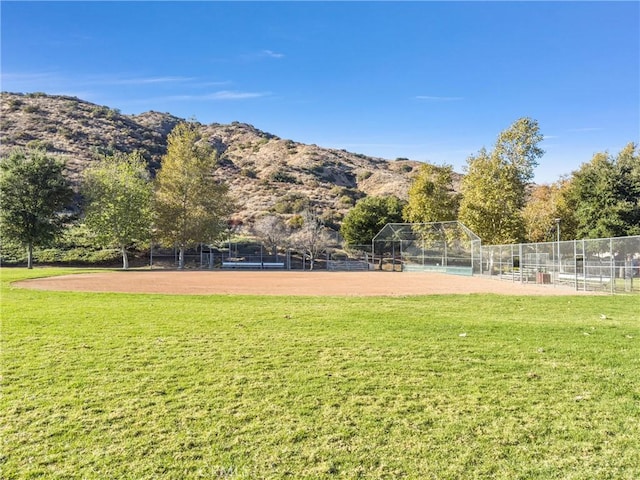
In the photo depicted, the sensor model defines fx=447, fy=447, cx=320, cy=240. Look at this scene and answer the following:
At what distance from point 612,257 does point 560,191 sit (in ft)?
94.3

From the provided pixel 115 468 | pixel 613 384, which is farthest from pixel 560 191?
pixel 115 468

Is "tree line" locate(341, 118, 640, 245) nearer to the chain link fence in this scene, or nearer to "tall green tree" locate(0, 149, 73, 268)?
the chain link fence

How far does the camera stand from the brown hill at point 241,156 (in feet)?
231

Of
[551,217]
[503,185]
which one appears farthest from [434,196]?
[551,217]

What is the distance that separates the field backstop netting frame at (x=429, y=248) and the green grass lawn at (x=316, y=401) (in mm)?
23373

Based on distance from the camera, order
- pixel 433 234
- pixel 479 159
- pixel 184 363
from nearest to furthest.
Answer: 1. pixel 184 363
2. pixel 479 159
3. pixel 433 234

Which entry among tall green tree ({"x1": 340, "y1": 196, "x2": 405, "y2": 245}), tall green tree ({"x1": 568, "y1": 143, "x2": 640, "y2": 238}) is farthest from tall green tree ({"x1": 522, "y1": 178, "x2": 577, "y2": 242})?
tall green tree ({"x1": 340, "y1": 196, "x2": 405, "y2": 245})

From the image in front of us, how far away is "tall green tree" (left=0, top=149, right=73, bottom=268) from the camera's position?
30.8 m

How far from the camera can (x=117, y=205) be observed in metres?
33.1

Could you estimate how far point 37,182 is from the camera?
31.9m

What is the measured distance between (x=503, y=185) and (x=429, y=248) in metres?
7.67

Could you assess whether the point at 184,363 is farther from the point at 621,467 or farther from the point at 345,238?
the point at 345,238

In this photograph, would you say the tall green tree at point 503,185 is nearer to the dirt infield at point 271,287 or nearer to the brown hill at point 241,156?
the dirt infield at point 271,287

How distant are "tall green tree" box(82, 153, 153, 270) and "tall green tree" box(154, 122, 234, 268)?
1229 mm
